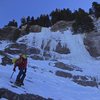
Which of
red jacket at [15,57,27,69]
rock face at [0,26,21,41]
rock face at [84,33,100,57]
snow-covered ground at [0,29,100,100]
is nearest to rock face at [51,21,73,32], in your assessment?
snow-covered ground at [0,29,100,100]

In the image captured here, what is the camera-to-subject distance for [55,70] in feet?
97.5

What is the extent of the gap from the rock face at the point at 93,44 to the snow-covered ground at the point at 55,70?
22.3 inches

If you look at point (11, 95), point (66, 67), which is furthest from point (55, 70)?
point (11, 95)

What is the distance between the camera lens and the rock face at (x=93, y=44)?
124 ft

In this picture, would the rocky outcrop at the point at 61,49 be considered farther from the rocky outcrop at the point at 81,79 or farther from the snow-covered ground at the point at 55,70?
the rocky outcrop at the point at 81,79

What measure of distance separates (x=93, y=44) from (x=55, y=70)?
1057 cm

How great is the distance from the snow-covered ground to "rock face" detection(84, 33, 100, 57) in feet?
1.86

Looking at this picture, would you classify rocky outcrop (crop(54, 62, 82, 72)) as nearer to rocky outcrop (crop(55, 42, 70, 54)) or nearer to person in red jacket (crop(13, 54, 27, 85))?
rocky outcrop (crop(55, 42, 70, 54))

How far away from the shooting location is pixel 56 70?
2970 centimetres

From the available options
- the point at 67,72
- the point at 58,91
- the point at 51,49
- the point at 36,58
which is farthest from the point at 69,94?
the point at 51,49

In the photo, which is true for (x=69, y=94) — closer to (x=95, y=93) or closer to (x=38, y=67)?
(x=95, y=93)

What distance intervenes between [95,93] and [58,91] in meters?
3.46

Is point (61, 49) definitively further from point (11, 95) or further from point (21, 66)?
point (11, 95)

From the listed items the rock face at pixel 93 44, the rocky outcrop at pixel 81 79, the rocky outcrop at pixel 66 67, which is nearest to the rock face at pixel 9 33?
the rock face at pixel 93 44
